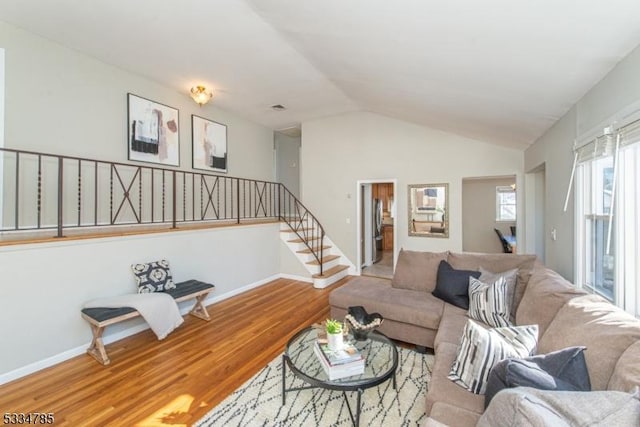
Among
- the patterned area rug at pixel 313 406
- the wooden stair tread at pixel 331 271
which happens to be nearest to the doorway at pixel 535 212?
the wooden stair tread at pixel 331 271

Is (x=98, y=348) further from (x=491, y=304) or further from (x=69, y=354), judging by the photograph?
(x=491, y=304)

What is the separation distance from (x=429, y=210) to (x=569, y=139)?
2885 millimetres

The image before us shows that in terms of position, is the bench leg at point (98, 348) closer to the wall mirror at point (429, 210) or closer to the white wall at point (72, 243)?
the white wall at point (72, 243)

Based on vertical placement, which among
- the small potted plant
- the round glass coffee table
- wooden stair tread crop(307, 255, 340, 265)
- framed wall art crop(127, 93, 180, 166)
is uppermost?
framed wall art crop(127, 93, 180, 166)

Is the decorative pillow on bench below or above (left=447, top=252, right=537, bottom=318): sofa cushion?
below

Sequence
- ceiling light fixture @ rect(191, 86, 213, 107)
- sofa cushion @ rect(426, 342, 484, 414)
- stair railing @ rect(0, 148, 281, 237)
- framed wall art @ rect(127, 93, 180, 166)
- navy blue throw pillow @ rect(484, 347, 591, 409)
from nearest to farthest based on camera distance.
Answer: navy blue throw pillow @ rect(484, 347, 591, 409) < sofa cushion @ rect(426, 342, 484, 414) < stair railing @ rect(0, 148, 281, 237) < framed wall art @ rect(127, 93, 180, 166) < ceiling light fixture @ rect(191, 86, 213, 107)

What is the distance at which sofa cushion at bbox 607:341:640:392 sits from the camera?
101 cm

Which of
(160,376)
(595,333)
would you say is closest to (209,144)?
(160,376)

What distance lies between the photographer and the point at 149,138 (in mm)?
4363

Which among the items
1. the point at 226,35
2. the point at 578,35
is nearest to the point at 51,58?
the point at 226,35

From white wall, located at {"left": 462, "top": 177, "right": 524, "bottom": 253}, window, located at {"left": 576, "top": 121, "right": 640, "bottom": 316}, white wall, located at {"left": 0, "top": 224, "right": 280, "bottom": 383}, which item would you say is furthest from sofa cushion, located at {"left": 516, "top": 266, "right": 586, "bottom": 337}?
white wall, located at {"left": 462, "top": 177, "right": 524, "bottom": 253}

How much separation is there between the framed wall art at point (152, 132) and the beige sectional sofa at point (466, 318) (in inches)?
138

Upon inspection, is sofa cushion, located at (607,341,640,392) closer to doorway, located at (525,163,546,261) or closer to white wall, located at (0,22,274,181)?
doorway, located at (525,163,546,261)

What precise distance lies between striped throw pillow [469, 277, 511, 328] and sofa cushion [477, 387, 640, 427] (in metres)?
1.57
